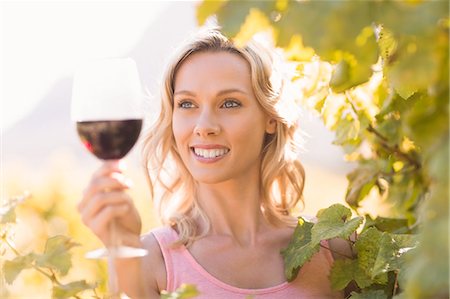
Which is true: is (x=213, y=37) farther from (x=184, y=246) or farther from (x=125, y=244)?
(x=125, y=244)

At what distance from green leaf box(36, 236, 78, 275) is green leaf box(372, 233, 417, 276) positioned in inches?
31.2

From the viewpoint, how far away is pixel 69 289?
202cm

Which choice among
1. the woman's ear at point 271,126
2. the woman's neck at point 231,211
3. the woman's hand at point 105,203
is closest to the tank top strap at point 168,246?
the woman's neck at point 231,211

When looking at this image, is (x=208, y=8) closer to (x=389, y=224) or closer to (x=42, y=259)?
(x=42, y=259)

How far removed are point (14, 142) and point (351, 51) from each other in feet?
42.5

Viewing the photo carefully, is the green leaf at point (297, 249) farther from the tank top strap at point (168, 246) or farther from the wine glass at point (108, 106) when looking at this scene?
the wine glass at point (108, 106)

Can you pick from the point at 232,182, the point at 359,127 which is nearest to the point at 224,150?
the point at 232,182

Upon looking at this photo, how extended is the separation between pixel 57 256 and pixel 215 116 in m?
0.87

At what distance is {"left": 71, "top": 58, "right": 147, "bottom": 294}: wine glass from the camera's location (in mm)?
2029

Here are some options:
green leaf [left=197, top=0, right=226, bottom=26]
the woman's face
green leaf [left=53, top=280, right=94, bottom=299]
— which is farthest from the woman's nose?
green leaf [left=197, top=0, right=226, bottom=26]

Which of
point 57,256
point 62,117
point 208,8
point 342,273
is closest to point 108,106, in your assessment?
point 57,256

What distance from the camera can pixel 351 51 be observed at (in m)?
1.38

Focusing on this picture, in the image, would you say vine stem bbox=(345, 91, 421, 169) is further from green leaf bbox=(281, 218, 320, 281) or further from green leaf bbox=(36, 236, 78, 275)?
green leaf bbox=(36, 236, 78, 275)

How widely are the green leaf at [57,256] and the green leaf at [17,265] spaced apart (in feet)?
0.08
